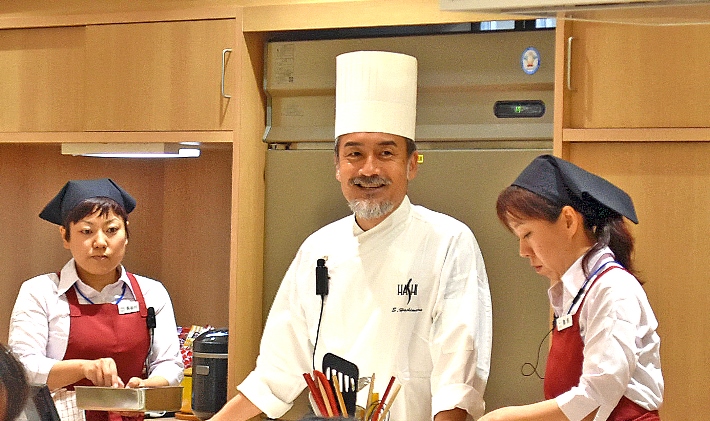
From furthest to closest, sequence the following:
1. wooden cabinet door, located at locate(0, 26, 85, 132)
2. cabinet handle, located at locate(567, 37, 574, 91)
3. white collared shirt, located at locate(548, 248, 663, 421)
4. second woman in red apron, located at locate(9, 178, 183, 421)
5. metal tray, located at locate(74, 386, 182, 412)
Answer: wooden cabinet door, located at locate(0, 26, 85, 132) → second woman in red apron, located at locate(9, 178, 183, 421) → cabinet handle, located at locate(567, 37, 574, 91) → metal tray, located at locate(74, 386, 182, 412) → white collared shirt, located at locate(548, 248, 663, 421)

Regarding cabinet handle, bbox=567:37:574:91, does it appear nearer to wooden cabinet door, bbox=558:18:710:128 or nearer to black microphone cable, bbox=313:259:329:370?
wooden cabinet door, bbox=558:18:710:128

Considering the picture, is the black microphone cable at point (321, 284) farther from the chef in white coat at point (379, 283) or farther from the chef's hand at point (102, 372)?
the chef's hand at point (102, 372)

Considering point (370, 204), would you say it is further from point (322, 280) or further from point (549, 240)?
point (549, 240)

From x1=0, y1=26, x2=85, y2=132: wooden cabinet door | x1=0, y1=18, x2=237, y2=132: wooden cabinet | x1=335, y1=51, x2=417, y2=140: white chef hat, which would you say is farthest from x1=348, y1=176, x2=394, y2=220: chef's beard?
x1=0, y1=26, x2=85, y2=132: wooden cabinet door

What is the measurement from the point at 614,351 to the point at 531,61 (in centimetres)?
109

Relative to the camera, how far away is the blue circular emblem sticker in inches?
99.2

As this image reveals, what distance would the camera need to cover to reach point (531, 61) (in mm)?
2521

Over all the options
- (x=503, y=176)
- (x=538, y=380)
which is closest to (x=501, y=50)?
(x=503, y=176)

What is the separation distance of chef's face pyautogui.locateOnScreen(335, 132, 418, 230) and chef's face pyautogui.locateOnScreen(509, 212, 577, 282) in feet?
1.45

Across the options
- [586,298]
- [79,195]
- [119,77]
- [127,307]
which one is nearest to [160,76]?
[119,77]

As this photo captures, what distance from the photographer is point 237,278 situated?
9.05 ft

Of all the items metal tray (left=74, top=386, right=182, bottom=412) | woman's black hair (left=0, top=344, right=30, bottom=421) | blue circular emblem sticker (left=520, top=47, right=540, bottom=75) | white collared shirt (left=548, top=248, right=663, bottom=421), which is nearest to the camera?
woman's black hair (left=0, top=344, right=30, bottom=421)

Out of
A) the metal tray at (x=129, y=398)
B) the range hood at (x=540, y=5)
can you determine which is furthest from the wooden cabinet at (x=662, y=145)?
the metal tray at (x=129, y=398)

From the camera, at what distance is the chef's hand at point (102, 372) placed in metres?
2.46
